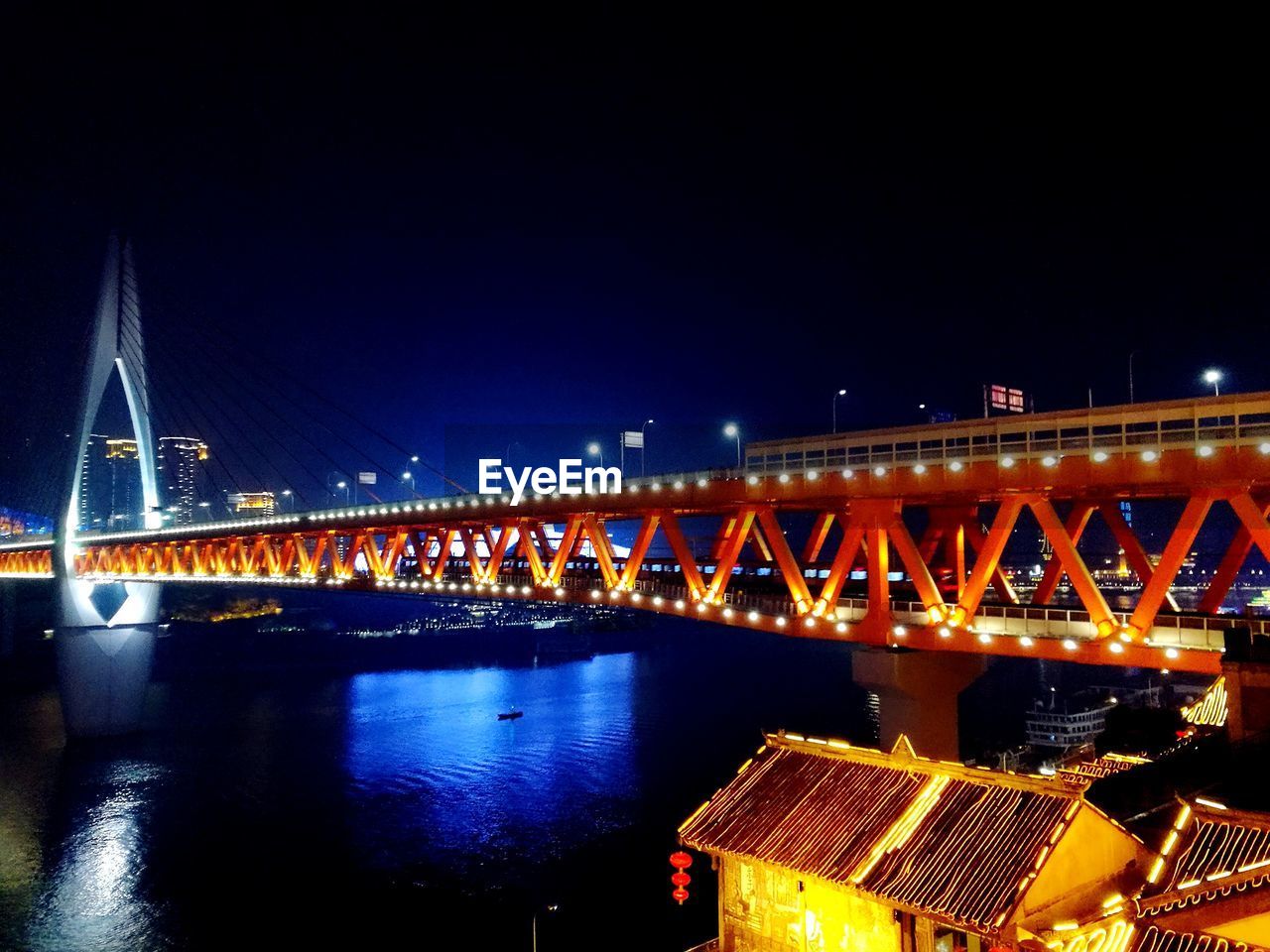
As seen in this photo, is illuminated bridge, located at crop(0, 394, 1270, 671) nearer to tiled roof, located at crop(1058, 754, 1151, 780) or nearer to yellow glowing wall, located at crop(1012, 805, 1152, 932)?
tiled roof, located at crop(1058, 754, 1151, 780)

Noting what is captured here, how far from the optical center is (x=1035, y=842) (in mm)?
11945

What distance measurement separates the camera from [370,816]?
39656mm

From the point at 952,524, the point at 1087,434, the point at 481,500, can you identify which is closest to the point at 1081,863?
the point at 1087,434

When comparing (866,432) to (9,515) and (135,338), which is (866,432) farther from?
(9,515)

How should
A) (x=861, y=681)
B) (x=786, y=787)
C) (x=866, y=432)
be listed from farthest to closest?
(x=866, y=432) < (x=861, y=681) < (x=786, y=787)

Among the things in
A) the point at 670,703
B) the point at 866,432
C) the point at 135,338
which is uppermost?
the point at 135,338

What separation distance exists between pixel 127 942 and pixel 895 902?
27.3m

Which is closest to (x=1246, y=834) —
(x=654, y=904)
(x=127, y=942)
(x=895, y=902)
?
(x=895, y=902)

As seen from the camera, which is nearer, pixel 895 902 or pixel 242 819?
pixel 895 902

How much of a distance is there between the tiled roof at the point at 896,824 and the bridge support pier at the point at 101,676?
53.0m

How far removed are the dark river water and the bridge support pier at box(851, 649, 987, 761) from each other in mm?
12930

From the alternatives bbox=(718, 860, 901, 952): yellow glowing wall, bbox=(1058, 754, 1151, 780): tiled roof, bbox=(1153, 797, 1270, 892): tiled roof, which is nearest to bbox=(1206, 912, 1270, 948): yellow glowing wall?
bbox=(1153, 797, 1270, 892): tiled roof

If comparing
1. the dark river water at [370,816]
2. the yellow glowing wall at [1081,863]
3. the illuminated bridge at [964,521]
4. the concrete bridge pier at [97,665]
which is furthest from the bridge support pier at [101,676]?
the yellow glowing wall at [1081,863]

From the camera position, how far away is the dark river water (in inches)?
1180
